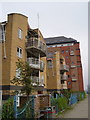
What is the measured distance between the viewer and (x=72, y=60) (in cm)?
6003

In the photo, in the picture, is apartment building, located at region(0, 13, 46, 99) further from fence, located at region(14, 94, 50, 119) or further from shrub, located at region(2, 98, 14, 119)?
shrub, located at region(2, 98, 14, 119)

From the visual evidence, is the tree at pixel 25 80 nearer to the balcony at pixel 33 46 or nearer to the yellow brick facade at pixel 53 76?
the balcony at pixel 33 46

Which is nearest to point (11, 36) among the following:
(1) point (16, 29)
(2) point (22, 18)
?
(1) point (16, 29)

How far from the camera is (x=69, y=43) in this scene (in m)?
64.0

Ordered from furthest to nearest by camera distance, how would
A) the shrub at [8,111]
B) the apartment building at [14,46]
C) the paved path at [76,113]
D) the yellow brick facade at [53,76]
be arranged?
the yellow brick facade at [53,76] < the apartment building at [14,46] < the paved path at [76,113] < the shrub at [8,111]

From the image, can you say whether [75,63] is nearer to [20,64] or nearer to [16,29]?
[16,29]

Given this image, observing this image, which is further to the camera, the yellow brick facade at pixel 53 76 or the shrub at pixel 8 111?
the yellow brick facade at pixel 53 76

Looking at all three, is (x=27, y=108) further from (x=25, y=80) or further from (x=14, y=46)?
(x=14, y=46)

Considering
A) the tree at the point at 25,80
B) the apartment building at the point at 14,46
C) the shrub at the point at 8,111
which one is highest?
the apartment building at the point at 14,46

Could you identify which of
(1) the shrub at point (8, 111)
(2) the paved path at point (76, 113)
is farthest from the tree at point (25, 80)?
(2) the paved path at point (76, 113)

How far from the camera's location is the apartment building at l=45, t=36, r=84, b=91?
190 ft

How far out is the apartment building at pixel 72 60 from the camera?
57938mm

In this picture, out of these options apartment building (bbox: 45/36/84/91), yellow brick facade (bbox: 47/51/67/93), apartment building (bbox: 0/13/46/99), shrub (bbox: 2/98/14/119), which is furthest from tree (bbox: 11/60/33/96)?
apartment building (bbox: 45/36/84/91)

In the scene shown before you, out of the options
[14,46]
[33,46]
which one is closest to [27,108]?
[14,46]
